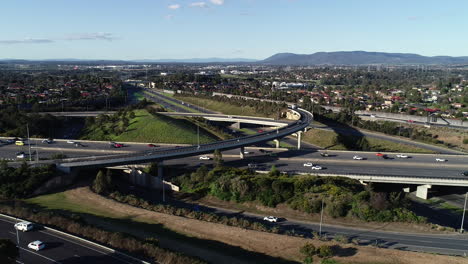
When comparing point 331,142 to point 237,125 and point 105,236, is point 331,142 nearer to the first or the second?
point 237,125

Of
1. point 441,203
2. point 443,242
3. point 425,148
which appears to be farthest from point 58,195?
point 425,148

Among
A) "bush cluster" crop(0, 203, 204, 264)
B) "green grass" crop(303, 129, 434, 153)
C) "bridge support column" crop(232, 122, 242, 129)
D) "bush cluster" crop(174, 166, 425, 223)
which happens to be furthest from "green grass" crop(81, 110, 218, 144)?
"bush cluster" crop(0, 203, 204, 264)

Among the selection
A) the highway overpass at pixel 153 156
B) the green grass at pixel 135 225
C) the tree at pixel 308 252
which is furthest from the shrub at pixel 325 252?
the highway overpass at pixel 153 156

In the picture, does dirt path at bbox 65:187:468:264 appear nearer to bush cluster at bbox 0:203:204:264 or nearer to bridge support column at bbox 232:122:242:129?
bush cluster at bbox 0:203:204:264

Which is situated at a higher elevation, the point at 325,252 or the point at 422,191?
the point at 325,252

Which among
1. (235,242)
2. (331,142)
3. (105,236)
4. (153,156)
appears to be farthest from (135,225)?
(331,142)

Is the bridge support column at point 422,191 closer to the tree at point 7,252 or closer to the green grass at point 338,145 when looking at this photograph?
the green grass at point 338,145
